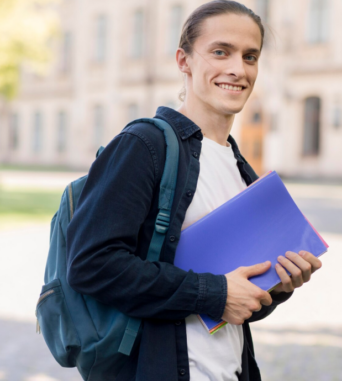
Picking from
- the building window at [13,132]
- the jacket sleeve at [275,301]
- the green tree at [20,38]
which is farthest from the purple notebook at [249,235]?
the building window at [13,132]

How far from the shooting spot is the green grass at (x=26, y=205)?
1180cm

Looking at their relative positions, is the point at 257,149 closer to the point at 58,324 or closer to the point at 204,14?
the point at 204,14

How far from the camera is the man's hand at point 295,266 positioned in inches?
61.9

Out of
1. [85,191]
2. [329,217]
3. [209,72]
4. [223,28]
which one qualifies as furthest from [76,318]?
[329,217]

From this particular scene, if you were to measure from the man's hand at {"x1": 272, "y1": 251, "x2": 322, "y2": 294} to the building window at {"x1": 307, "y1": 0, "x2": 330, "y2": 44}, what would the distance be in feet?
87.2

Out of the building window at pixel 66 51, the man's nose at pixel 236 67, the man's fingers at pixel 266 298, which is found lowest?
the building window at pixel 66 51

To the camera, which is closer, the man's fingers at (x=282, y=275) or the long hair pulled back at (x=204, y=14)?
the man's fingers at (x=282, y=275)

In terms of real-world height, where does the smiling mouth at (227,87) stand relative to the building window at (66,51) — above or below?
above

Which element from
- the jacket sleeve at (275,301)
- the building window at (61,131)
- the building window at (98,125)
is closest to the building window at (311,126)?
the building window at (98,125)

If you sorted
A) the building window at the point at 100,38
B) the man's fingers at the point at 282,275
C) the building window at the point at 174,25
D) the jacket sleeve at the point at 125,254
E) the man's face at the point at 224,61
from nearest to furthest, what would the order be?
the jacket sleeve at the point at 125,254 → the man's fingers at the point at 282,275 → the man's face at the point at 224,61 → the building window at the point at 174,25 → the building window at the point at 100,38

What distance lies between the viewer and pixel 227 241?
1609 millimetres

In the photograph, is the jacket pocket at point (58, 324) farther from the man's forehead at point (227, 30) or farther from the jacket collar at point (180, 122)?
the man's forehead at point (227, 30)

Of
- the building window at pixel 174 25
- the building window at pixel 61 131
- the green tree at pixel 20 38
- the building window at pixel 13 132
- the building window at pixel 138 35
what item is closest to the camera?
the green tree at pixel 20 38

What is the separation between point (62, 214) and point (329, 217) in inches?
460
